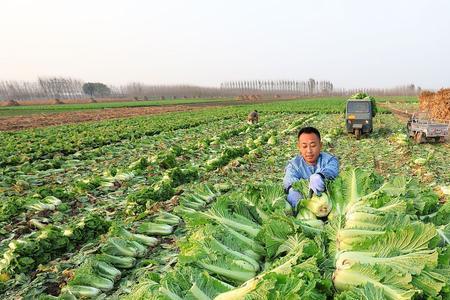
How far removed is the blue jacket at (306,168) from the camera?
405 centimetres

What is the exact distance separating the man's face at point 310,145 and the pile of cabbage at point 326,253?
2.08 ft

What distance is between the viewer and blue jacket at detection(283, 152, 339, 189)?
405 centimetres

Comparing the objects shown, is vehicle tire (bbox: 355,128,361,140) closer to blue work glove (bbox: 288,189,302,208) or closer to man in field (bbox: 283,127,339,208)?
man in field (bbox: 283,127,339,208)

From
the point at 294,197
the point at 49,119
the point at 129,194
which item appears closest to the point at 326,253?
the point at 294,197

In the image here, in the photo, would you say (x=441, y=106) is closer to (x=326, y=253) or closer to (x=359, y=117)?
(x=359, y=117)

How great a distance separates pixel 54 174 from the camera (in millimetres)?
11000

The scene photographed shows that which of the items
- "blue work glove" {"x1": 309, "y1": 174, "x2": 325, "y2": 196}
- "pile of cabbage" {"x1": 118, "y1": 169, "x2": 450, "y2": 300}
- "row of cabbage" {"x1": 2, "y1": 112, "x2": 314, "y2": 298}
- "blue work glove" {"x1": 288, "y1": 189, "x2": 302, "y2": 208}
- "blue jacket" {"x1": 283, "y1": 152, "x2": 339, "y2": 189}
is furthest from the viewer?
"row of cabbage" {"x1": 2, "y1": 112, "x2": 314, "y2": 298}

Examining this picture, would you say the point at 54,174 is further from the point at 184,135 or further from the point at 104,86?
the point at 104,86

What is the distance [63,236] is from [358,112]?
15659 millimetres

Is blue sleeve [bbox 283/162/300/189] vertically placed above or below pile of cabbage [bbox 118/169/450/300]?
above

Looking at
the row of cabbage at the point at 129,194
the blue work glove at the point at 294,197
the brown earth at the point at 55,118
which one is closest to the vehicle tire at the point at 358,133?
the row of cabbage at the point at 129,194

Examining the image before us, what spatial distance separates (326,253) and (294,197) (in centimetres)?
105

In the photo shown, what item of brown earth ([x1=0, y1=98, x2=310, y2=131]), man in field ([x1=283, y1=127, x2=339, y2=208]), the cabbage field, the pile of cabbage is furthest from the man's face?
brown earth ([x1=0, y1=98, x2=310, y2=131])

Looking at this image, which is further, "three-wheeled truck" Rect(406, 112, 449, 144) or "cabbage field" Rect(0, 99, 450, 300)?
"three-wheeled truck" Rect(406, 112, 449, 144)
